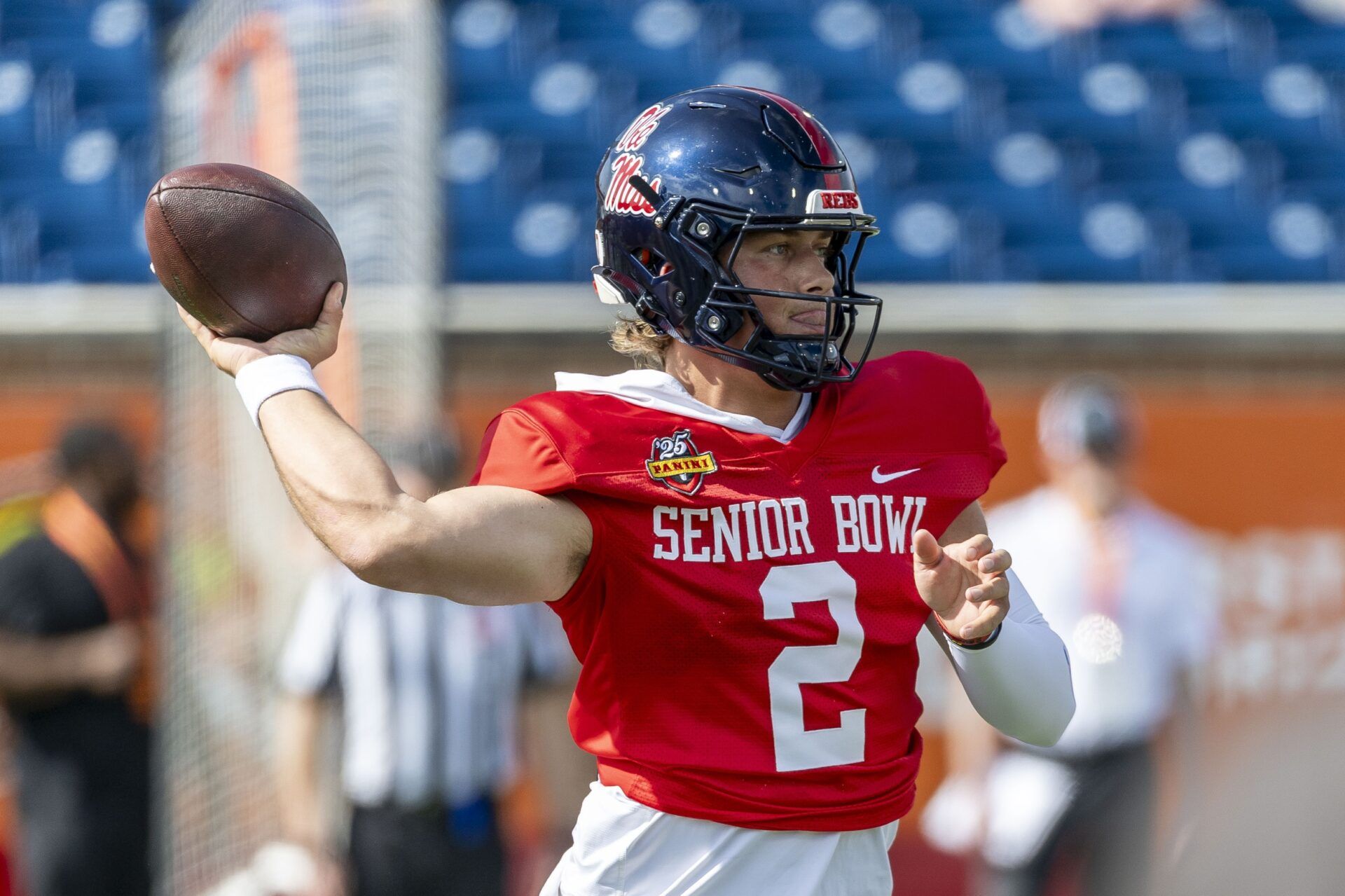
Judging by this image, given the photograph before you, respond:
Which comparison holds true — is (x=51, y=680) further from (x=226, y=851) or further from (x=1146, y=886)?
(x=1146, y=886)

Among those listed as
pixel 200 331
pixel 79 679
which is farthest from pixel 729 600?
pixel 79 679

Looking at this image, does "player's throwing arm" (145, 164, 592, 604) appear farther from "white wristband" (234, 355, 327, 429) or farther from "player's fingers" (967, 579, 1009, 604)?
"player's fingers" (967, 579, 1009, 604)

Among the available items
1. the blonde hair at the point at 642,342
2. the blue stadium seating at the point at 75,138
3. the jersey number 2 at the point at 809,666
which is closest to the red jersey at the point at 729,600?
the jersey number 2 at the point at 809,666

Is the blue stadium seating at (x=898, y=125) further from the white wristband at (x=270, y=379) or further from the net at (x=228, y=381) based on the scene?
the white wristband at (x=270, y=379)

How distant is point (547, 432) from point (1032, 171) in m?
6.42

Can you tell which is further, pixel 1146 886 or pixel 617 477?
pixel 1146 886

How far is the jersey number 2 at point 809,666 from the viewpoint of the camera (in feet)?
6.28

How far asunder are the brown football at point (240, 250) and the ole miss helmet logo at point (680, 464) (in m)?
0.45

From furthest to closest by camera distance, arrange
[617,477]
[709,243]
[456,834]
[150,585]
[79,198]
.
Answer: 1. [79,198]
2. [150,585]
3. [456,834]
4. [709,243]
5. [617,477]

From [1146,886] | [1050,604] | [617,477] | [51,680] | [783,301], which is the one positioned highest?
[783,301]

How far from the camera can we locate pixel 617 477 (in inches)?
74.5

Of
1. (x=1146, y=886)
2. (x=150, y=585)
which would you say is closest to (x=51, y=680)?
(x=150, y=585)

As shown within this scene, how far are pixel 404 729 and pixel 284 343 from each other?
2736 mm

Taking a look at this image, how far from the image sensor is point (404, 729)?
14.7ft
